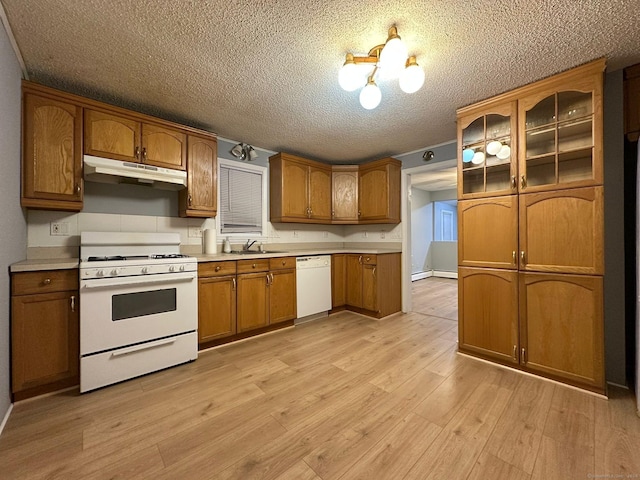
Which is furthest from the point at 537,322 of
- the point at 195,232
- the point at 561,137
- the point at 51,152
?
the point at 51,152

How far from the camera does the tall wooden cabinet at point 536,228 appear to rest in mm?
1865

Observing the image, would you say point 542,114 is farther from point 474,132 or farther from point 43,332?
point 43,332

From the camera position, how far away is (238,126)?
3.00 metres

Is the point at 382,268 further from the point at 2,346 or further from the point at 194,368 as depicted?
the point at 2,346

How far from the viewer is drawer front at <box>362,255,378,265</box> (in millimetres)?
3572

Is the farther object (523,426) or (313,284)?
(313,284)

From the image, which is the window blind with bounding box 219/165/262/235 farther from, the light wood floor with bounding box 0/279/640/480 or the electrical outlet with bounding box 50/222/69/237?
the light wood floor with bounding box 0/279/640/480

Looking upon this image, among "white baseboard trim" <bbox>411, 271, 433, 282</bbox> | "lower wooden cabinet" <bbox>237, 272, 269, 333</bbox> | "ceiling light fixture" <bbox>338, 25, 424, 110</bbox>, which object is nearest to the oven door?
"lower wooden cabinet" <bbox>237, 272, 269, 333</bbox>

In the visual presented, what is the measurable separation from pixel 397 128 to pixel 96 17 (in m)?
2.66

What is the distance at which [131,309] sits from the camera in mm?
2074

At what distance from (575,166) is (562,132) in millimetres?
284

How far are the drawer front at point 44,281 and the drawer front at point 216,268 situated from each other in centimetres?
88

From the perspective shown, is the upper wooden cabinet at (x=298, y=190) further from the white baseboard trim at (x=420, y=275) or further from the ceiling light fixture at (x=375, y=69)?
the white baseboard trim at (x=420, y=275)

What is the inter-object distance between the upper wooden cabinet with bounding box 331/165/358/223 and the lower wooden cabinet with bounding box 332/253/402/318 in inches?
26.4
